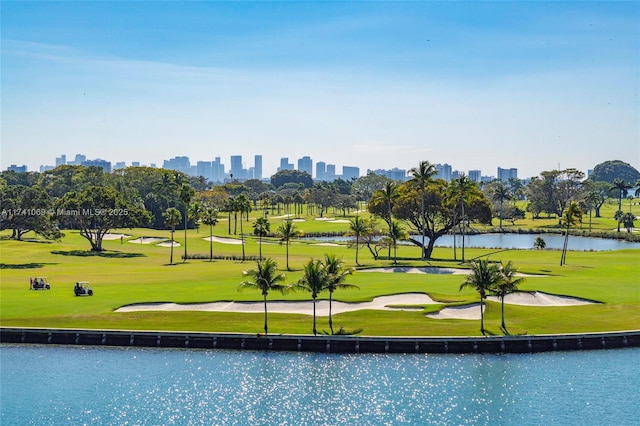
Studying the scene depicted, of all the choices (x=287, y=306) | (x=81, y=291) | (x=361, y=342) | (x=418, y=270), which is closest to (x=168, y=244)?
(x=418, y=270)

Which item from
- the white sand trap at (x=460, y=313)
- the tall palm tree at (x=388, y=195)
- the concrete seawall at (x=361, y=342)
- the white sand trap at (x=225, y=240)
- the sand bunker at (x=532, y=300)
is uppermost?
the tall palm tree at (x=388, y=195)

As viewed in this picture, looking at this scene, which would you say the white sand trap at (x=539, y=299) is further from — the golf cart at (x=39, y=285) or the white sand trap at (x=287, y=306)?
the golf cart at (x=39, y=285)

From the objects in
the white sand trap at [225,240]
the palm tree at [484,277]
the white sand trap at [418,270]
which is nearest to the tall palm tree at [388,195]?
the white sand trap at [418,270]

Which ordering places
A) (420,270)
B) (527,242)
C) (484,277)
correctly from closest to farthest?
1. (484,277)
2. (420,270)
3. (527,242)

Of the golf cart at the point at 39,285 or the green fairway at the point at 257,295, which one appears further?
the golf cart at the point at 39,285

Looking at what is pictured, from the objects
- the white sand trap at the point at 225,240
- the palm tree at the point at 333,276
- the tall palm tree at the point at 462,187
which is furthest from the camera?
the white sand trap at the point at 225,240

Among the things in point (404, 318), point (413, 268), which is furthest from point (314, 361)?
point (413, 268)

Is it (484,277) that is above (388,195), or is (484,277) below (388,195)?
below

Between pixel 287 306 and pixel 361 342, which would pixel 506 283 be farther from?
pixel 287 306
